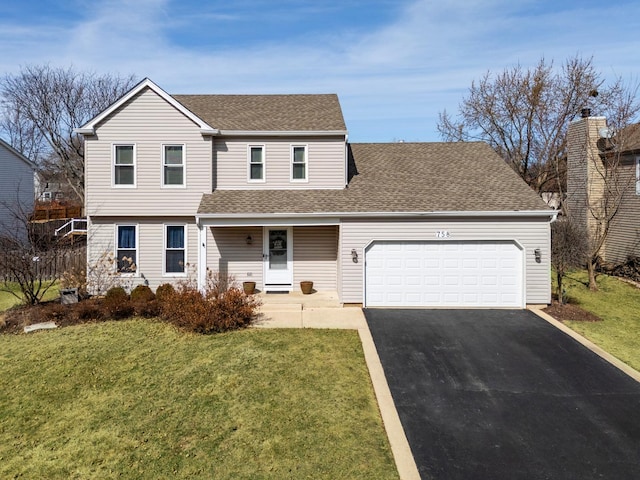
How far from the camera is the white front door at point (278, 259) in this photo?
14.9 metres

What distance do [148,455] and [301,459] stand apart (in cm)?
220

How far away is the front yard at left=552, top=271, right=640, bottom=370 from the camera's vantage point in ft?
32.4

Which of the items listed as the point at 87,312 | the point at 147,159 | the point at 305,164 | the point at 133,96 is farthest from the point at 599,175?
the point at 87,312

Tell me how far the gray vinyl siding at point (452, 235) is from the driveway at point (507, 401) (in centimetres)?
170

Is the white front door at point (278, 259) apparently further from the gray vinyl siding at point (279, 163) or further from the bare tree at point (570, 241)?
the bare tree at point (570, 241)

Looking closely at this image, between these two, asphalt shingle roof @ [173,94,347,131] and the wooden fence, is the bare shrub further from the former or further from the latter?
the wooden fence

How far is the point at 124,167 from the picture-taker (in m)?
14.5

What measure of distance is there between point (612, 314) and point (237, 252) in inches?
496

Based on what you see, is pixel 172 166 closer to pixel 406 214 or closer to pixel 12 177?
pixel 406 214

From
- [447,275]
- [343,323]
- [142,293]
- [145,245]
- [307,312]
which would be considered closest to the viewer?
[343,323]

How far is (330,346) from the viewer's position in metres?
9.73

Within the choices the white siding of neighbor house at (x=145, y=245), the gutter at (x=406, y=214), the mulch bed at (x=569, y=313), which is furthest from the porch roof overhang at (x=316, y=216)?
the mulch bed at (x=569, y=313)

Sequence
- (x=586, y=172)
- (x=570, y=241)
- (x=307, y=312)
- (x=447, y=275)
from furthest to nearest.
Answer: (x=586, y=172) < (x=570, y=241) < (x=447, y=275) < (x=307, y=312)

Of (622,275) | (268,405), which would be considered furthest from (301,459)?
(622,275)
